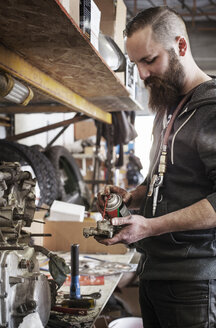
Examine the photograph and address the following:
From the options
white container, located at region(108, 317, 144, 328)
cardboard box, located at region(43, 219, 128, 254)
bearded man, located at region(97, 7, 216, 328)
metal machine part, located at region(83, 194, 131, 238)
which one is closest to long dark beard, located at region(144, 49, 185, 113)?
bearded man, located at region(97, 7, 216, 328)

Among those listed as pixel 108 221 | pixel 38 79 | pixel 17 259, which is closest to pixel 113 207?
pixel 108 221

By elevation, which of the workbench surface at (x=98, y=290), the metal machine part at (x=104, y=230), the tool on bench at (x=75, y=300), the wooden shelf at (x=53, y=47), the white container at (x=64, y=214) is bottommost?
the workbench surface at (x=98, y=290)

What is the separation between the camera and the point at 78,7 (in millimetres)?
1376

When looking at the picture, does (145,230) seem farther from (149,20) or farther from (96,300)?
(149,20)

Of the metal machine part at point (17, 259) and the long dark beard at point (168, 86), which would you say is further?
the long dark beard at point (168, 86)

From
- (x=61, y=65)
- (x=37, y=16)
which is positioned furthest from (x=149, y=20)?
(x=61, y=65)

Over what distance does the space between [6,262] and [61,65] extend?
3.06 feet

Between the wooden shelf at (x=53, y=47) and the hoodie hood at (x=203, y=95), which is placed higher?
the wooden shelf at (x=53, y=47)

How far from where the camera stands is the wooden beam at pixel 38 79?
58.1 inches

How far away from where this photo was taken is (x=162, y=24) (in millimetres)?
1357

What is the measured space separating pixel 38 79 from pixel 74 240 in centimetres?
114

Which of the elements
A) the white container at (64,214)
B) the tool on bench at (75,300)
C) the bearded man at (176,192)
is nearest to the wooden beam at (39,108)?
the white container at (64,214)

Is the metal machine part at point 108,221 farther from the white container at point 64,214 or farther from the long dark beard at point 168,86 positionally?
the white container at point 64,214

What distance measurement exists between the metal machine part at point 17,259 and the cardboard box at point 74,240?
1.04 meters
